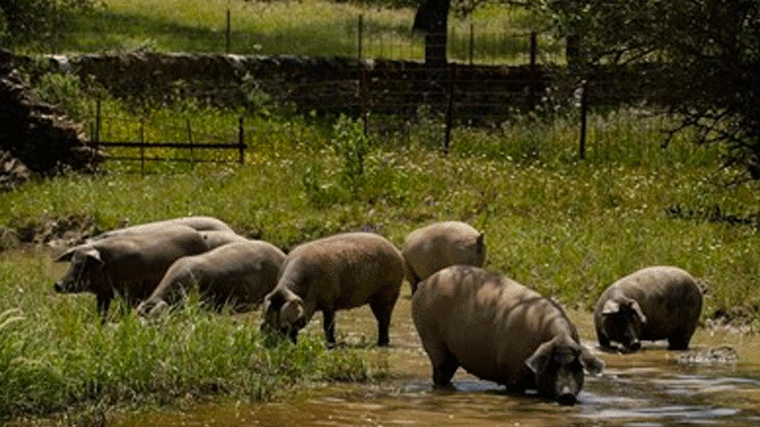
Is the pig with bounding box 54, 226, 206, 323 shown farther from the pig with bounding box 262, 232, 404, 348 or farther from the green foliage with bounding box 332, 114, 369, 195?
the green foliage with bounding box 332, 114, 369, 195

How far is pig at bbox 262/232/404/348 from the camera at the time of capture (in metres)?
16.2

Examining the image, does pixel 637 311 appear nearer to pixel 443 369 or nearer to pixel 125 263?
pixel 443 369

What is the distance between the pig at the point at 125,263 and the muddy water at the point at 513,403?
273 cm

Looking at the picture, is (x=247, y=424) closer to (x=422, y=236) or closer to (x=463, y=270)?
(x=463, y=270)

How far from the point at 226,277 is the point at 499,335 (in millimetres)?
3375

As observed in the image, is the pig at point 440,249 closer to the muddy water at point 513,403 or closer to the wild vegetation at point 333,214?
the wild vegetation at point 333,214

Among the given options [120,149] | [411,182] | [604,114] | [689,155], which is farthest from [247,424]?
[604,114]

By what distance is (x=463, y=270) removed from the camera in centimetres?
1463

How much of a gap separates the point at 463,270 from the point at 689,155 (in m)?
13.7

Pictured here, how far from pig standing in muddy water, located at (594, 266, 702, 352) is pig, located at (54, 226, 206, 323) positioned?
3968 millimetres

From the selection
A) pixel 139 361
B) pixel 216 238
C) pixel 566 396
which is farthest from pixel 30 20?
pixel 566 396

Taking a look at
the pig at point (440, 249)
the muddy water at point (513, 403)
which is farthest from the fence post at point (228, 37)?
the muddy water at point (513, 403)

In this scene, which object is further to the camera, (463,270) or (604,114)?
(604,114)

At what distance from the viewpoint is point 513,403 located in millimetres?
13570
